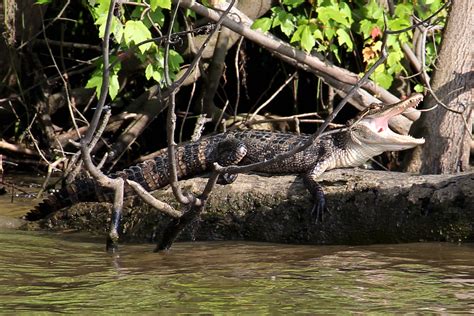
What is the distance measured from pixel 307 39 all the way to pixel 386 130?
3.01 feet

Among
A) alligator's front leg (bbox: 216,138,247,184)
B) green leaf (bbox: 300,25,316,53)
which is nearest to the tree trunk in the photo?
green leaf (bbox: 300,25,316,53)

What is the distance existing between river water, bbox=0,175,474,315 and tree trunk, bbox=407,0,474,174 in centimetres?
157

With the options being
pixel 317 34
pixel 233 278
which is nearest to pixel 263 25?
pixel 317 34

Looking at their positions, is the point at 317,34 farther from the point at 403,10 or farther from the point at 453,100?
the point at 453,100

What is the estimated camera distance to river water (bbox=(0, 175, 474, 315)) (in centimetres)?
415

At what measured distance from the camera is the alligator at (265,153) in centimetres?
657

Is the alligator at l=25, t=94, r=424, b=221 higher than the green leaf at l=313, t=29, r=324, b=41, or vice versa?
the green leaf at l=313, t=29, r=324, b=41

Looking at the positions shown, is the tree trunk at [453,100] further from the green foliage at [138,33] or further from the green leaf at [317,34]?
the green foliage at [138,33]

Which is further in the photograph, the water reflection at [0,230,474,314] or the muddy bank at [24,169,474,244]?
the muddy bank at [24,169,474,244]

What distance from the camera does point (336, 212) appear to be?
5949mm

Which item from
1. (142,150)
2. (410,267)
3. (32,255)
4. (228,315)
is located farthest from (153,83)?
(228,315)

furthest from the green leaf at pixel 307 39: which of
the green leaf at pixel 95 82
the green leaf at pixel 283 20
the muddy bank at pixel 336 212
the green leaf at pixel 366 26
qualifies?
the green leaf at pixel 95 82

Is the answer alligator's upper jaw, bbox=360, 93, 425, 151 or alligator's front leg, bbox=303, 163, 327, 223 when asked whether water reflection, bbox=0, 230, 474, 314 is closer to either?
alligator's front leg, bbox=303, 163, 327, 223

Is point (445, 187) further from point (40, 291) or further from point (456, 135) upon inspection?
point (40, 291)
